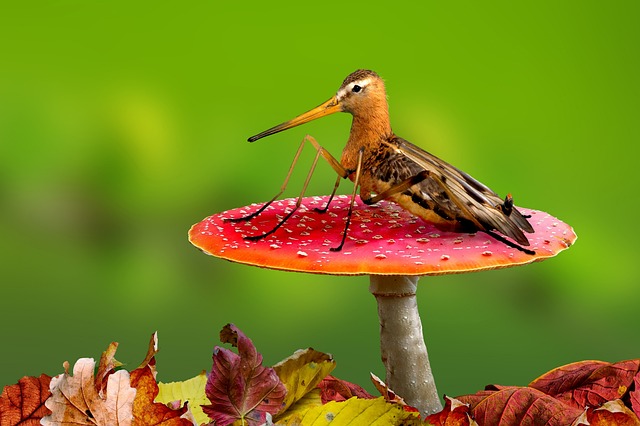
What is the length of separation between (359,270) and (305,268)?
79 mm

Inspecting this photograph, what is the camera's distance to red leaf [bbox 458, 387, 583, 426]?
1213 millimetres

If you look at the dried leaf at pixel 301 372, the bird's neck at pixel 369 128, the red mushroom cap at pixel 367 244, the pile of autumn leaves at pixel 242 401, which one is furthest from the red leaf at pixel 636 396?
the bird's neck at pixel 369 128

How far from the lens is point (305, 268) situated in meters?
1.23

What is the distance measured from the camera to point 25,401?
1.10 meters

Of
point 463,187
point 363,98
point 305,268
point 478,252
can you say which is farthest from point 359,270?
point 363,98

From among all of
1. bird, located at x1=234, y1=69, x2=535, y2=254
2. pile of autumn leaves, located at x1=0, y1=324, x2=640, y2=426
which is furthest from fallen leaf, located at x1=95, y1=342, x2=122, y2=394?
bird, located at x1=234, y1=69, x2=535, y2=254

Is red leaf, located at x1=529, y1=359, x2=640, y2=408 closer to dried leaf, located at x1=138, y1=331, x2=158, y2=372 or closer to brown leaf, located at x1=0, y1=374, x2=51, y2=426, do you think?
dried leaf, located at x1=138, y1=331, x2=158, y2=372

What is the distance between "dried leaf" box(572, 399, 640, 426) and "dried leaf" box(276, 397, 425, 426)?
309mm

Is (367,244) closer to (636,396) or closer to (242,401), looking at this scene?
(242,401)

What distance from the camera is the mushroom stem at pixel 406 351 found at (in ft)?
5.21

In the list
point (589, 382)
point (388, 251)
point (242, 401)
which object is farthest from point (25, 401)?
point (589, 382)

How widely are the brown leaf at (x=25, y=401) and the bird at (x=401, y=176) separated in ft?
1.35

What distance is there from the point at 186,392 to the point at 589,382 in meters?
0.70

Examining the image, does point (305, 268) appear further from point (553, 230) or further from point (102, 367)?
point (553, 230)
